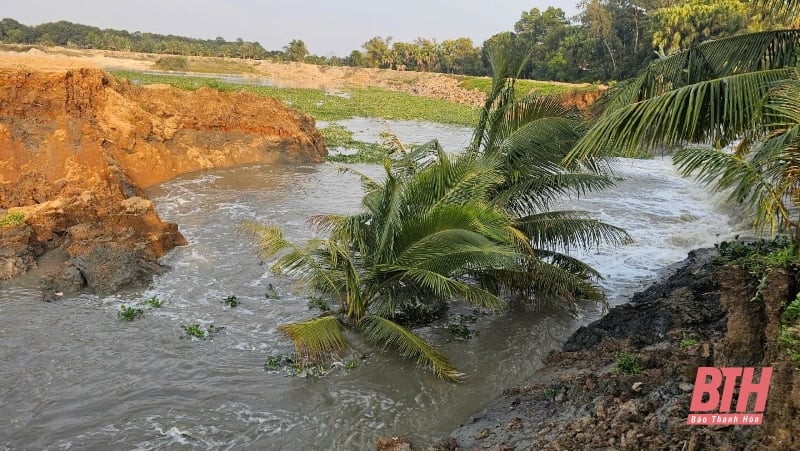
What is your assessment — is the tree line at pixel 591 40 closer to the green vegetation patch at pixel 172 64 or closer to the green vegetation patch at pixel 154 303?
the green vegetation patch at pixel 154 303

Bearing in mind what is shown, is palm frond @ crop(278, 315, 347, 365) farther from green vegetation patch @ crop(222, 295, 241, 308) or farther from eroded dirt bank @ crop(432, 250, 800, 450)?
green vegetation patch @ crop(222, 295, 241, 308)

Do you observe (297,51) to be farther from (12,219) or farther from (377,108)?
(12,219)

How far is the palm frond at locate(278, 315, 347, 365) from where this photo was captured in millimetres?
6172

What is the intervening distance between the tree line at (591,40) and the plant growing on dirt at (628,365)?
4468mm

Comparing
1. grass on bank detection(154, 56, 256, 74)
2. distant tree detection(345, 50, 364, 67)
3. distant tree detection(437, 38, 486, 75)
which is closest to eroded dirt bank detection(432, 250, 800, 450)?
distant tree detection(437, 38, 486, 75)

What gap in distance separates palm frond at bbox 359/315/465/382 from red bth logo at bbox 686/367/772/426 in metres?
2.76

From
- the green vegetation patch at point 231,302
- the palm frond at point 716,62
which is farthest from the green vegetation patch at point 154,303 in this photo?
the palm frond at point 716,62

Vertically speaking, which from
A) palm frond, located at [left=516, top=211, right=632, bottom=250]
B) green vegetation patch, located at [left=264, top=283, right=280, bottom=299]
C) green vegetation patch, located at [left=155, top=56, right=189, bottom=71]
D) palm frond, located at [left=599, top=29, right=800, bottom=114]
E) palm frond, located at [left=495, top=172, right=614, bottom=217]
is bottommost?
green vegetation patch, located at [left=264, top=283, right=280, bottom=299]

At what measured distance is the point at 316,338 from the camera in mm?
6207

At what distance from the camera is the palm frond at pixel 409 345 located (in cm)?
618

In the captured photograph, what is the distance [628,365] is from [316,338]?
3424 millimetres

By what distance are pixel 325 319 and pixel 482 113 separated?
4.04 m

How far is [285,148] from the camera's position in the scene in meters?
20.5

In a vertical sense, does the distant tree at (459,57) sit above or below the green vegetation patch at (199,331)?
above
